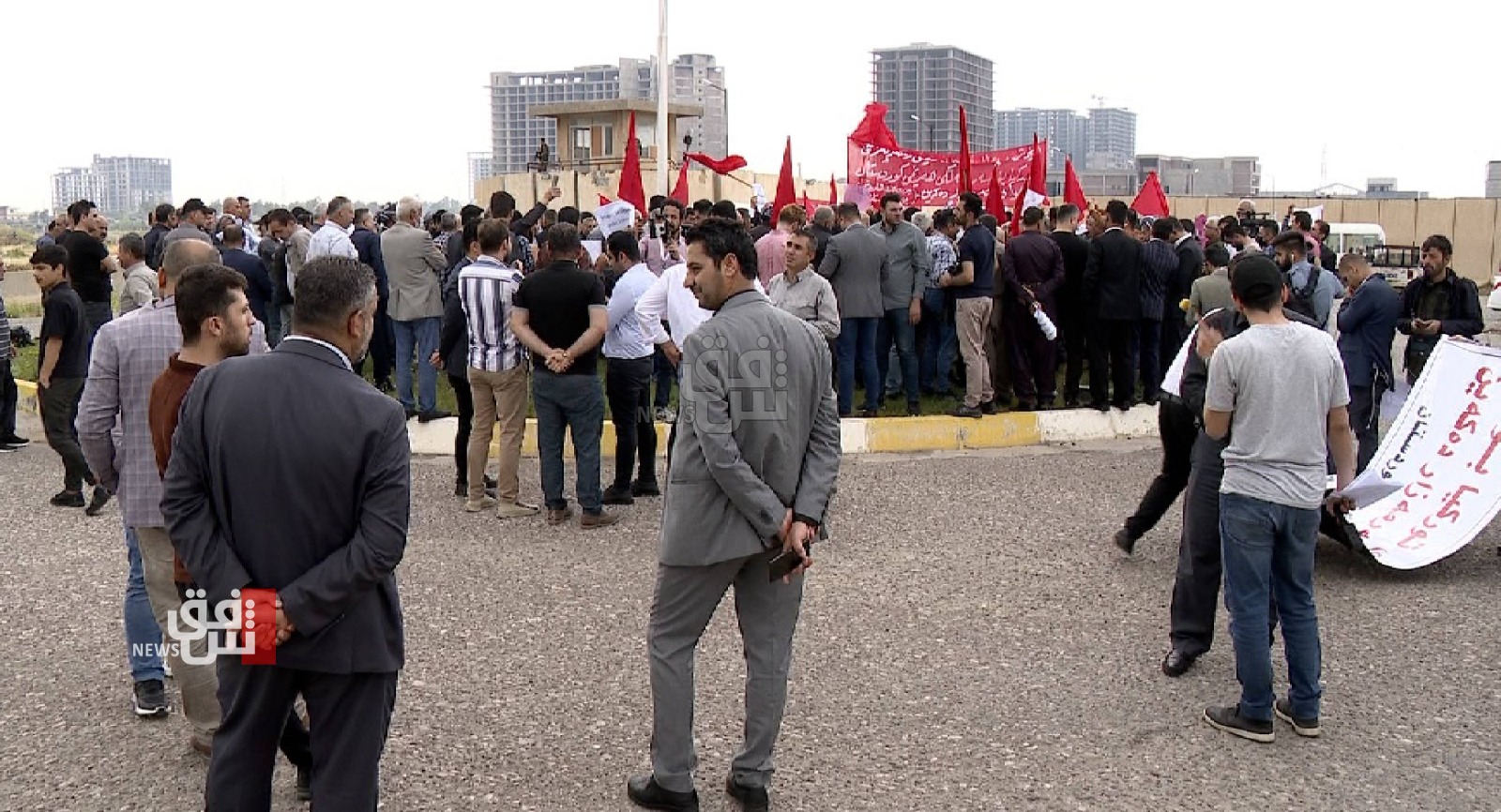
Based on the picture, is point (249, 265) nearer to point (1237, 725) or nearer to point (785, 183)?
point (785, 183)

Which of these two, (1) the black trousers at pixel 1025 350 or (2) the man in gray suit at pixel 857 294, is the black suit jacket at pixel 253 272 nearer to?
(2) the man in gray suit at pixel 857 294

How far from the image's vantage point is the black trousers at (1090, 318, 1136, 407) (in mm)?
12227

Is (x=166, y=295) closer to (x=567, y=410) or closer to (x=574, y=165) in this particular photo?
(x=567, y=410)

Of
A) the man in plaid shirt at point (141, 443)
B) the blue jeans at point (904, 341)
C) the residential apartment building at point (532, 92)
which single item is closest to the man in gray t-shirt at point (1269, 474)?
the man in plaid shirt at point (141, 443)

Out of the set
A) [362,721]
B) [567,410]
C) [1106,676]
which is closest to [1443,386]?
[1106,676]

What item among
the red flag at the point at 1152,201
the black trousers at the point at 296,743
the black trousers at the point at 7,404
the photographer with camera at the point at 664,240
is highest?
the red flag at the point at 1152,201

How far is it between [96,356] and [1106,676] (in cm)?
442

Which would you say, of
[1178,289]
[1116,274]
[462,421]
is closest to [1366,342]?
[1116,274]

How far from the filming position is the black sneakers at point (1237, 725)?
207 inches

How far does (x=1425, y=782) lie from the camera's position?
192 inches

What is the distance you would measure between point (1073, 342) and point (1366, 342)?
11.9 feet

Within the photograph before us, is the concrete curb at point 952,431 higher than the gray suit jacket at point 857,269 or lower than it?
lower

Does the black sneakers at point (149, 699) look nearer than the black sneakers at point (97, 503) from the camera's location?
Yes

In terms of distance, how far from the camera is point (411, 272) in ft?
37.3
